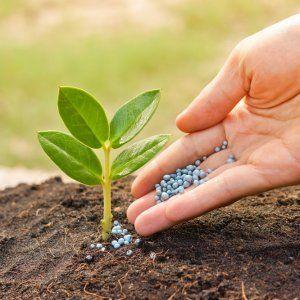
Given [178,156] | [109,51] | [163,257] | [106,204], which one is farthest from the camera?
[109,51]

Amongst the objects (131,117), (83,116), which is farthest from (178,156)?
(83,116)

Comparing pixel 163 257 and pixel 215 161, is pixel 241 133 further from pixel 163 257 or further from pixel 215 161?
pixel 163 257

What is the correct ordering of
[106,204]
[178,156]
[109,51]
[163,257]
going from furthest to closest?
1. [109,51]
2. [178,156]
3. [106,204]
4. [163,257]

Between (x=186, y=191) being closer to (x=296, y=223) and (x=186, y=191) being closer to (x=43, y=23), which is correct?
(x=296, y=223)

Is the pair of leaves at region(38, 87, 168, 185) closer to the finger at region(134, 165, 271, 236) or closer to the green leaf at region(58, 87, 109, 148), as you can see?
the green leaf at region(58, 87, 109, 148)

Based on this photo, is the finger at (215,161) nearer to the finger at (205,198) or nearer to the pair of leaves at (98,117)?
the finger at (205,198)

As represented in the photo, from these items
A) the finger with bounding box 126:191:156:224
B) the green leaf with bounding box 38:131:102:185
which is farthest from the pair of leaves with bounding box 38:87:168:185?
the finger with bounding box 126:191:156:224
